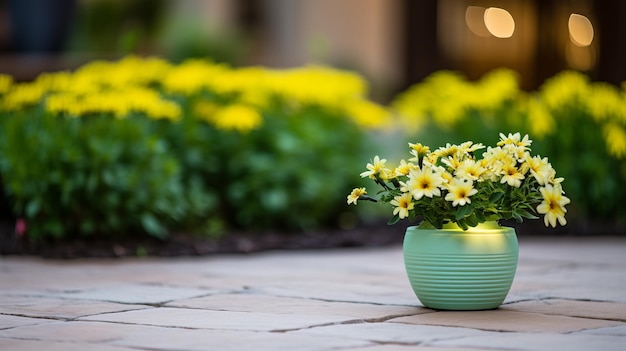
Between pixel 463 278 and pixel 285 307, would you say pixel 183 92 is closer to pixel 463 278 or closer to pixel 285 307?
pixel 285 307

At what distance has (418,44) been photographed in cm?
1336

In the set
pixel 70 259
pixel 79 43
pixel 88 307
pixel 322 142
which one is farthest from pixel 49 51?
pixel 88 307

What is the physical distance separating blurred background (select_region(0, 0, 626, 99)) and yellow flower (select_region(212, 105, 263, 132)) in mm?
4359

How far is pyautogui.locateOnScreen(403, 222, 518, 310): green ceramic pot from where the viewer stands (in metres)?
3.84

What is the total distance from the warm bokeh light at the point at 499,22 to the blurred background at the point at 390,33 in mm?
12

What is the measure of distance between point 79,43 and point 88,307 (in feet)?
23.6

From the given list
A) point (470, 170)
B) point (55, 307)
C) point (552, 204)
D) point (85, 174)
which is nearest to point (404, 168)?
point (470, 170)

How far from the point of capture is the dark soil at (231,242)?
6191 mm

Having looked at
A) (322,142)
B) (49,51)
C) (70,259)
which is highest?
(49,51)

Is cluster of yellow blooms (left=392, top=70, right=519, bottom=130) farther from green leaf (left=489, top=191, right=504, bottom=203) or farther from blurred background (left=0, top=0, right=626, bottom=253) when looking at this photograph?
green leaf (left=489, top=191, right=504, bottom=203)

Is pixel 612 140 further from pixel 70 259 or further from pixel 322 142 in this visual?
pixel 70 259

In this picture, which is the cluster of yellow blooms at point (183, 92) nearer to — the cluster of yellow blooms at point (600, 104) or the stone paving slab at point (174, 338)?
the cluster of yellow blooms at point (600, 104)

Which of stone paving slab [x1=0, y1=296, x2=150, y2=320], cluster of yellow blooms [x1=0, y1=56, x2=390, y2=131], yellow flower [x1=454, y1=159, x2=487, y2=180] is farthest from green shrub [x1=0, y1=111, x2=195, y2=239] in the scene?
yellow flower [x1=454, y1=159, x2=487, y2=180]

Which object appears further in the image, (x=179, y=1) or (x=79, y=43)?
(x=179, y=1)
